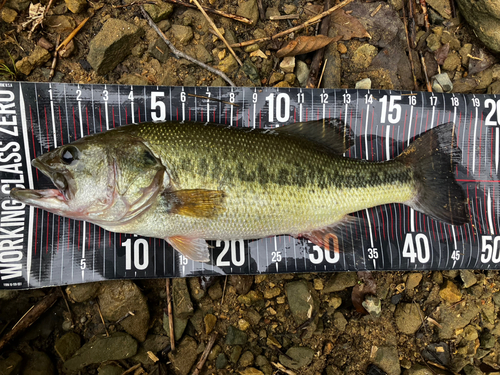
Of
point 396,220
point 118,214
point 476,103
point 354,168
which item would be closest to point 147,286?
point 118,214

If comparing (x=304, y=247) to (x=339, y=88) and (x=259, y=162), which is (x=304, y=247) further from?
(x=339, y=88)

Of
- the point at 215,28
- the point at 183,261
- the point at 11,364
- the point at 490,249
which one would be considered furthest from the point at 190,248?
the point at 490,249

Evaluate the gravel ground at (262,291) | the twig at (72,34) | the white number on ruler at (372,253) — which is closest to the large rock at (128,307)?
the gravel ground at (262,291)

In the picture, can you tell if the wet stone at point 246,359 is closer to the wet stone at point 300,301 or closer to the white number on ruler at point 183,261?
the wet stone at point 300,301

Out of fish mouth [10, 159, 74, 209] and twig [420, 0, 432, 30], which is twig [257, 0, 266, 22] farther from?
fish mouth [10, 159, 74, 209]

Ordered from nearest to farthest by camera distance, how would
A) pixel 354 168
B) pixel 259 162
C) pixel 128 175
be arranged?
1. pixel 128 175
2. pixel 259 162
3. pixel 354 168

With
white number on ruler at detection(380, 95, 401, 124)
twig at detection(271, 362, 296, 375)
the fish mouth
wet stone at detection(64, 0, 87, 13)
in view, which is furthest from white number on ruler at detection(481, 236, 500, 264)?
wet stone at detection(64, 0, 87, 13)
